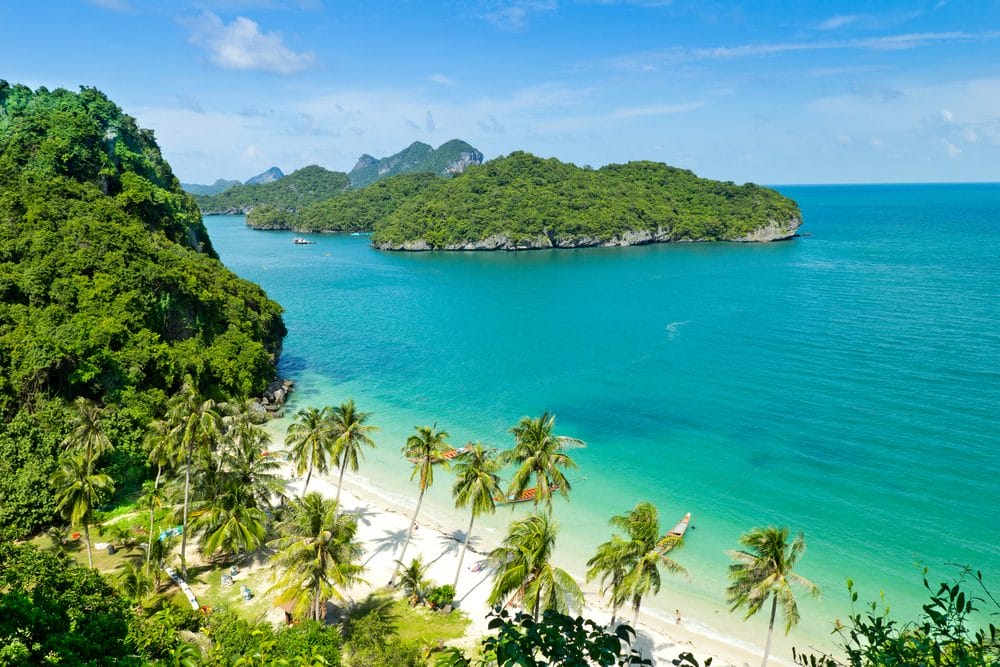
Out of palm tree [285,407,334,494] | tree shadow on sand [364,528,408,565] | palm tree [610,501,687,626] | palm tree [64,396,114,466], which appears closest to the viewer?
palm tree [610,501,687,626]

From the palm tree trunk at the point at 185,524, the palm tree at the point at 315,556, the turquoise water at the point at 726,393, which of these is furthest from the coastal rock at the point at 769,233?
the palm tree at the point at 315,556

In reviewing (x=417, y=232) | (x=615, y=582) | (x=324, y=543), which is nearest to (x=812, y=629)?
(x=615, y=582)

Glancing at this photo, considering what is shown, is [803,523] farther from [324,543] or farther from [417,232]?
[417,232]

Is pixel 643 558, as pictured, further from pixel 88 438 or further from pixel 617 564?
pixel 88 438

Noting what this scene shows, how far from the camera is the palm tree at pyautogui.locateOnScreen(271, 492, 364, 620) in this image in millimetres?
24797

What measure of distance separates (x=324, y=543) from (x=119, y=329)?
30.5 m

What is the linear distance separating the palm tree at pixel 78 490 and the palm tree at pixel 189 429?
435 cm

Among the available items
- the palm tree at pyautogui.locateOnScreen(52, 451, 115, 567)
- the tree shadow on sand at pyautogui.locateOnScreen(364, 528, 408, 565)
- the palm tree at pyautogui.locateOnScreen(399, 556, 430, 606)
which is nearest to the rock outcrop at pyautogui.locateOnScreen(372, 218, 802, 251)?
the tree shadow on sand at pyautogui.locateOnScreen(364, 528, 408, 565)

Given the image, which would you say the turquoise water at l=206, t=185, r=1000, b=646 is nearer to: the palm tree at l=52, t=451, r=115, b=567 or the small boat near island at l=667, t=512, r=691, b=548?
the small boat near island at l=667, t=512, r=691, b=548

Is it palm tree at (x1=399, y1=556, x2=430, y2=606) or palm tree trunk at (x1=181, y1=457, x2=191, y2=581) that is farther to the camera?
palm tree trunk at (x1=181, y1=457, x2=191, y2=581)

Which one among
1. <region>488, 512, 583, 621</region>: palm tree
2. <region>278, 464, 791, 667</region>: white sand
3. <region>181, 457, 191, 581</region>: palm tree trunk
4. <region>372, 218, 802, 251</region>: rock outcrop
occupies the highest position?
<region>372, 218, 802, 251</region>: rock outcrop

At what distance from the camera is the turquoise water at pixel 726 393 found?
37.9 metres

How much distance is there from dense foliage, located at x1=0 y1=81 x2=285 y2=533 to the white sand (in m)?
14.1

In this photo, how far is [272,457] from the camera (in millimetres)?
44594
